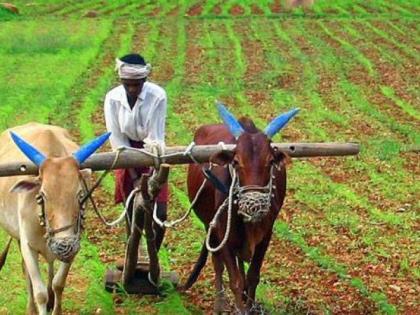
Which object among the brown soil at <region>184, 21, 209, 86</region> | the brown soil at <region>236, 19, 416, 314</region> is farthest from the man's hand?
the brown soil at <region>184, 21, 209, 86</region>

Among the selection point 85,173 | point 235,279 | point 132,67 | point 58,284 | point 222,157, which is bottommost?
point 58,284

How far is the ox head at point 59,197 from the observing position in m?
5.98

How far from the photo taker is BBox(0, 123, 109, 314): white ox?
6.02 m

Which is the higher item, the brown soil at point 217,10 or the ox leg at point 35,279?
the ox leg at point 35,279

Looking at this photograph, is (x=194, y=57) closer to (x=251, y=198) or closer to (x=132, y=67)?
(x=132, y=67)

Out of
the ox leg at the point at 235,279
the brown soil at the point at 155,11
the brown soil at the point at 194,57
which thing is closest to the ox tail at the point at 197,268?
the ox leg at the point at 235,279

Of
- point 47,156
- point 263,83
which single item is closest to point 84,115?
point 263,83

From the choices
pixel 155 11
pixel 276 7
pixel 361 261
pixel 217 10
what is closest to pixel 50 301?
Answer: pixel 361 261

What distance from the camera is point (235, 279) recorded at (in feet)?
22.4

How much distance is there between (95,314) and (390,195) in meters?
4.74

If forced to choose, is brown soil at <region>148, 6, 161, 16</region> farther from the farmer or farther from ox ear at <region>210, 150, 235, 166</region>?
ox ear at <region>210, 150, 235, 166</region>

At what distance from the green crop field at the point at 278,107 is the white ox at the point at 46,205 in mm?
927

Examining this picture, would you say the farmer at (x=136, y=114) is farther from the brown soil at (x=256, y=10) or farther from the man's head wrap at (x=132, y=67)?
the brown soil at (x=256, y=10)

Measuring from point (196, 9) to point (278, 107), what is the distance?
1623 cm
